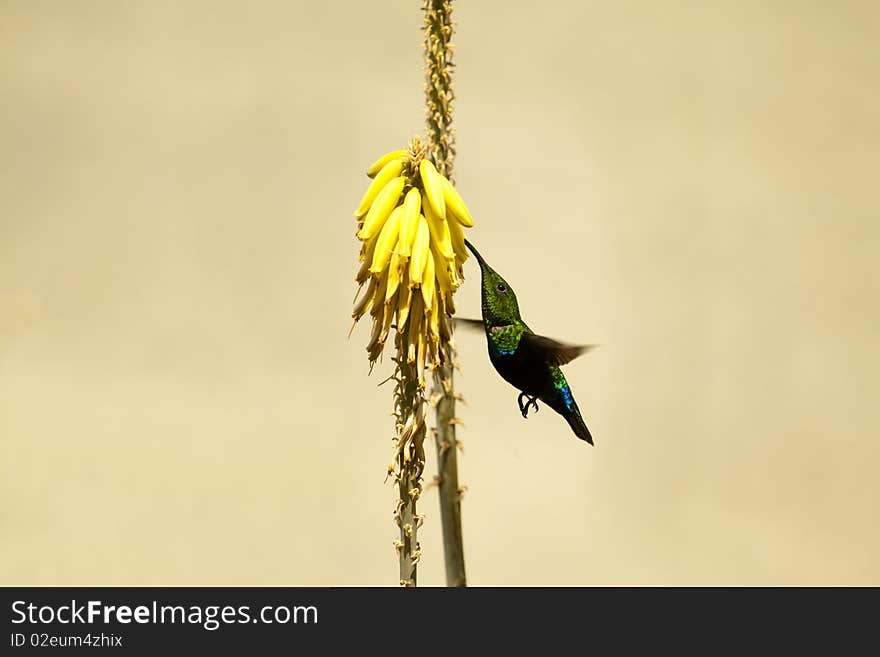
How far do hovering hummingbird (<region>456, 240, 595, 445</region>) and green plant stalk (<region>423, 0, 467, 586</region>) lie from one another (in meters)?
0.06

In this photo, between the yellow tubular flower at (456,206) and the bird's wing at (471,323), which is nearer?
the yellow tubular flower at (456,206)

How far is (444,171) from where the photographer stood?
3.54 feet

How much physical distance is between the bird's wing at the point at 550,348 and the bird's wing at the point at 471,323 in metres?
0.06

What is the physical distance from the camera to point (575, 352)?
1004 mm

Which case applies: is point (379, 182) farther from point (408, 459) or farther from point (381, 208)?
point (408, 459)

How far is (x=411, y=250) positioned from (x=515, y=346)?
0.59 feet

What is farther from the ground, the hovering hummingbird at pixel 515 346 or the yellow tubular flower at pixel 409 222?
the yellow tubular flower at pixel 409 222

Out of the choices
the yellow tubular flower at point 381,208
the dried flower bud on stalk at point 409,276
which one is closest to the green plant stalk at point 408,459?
the dried flower bud on stalk at point 409,276

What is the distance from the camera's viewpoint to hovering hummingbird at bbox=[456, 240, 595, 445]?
1.02 metres

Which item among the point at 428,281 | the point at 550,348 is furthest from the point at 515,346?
the point at 428,281

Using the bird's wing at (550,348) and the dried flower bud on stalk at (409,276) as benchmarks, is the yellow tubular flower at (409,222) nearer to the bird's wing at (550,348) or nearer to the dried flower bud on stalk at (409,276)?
the dried flower bud on stalk at (409,276)

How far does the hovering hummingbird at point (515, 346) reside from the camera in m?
1.02

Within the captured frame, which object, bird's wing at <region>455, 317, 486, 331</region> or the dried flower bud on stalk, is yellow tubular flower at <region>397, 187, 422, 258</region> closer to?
the dried flower bud on stalk
